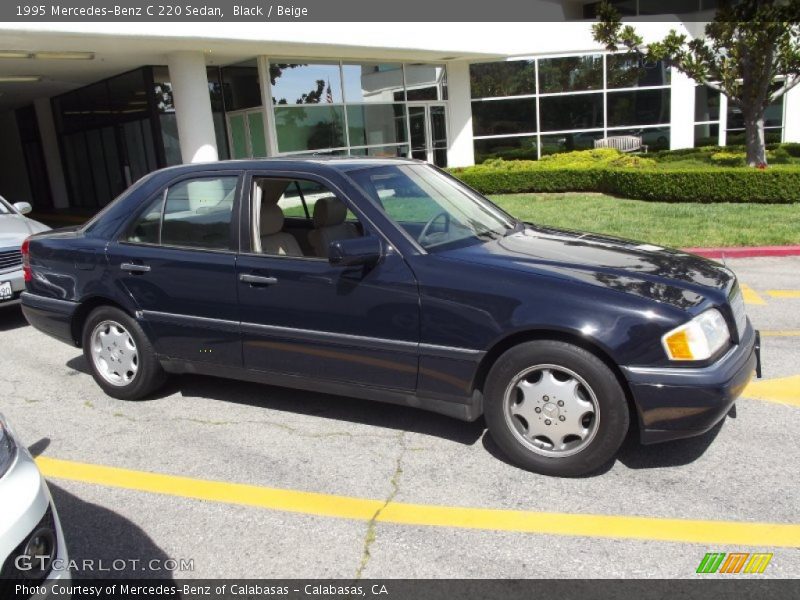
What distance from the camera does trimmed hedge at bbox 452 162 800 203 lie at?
12734 mm

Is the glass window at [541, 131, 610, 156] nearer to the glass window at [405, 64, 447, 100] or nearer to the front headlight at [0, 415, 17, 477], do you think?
the glass window at [405, 64, 447, 100]

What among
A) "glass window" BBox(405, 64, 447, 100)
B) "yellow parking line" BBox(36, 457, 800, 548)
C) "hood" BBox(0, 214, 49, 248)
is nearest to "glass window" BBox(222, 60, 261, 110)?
"glass window" BBox(405, 64, 447, 100)

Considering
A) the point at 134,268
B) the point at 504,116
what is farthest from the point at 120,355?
the point at 504,116

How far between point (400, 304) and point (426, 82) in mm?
20350

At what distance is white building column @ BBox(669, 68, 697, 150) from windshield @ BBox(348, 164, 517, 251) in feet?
68.0

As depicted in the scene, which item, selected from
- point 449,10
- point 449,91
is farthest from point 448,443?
point 449,91

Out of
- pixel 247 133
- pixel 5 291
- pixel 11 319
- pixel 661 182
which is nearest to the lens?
pixel 5 291

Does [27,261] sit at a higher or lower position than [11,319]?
higher

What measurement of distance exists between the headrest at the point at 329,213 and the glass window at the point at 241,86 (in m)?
14.6

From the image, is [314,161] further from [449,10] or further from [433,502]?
[449,10]

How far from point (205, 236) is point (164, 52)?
12.6 metres

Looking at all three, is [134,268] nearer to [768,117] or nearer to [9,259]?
[9,259]

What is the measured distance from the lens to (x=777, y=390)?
15.0ft

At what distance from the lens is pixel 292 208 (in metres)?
4.95
